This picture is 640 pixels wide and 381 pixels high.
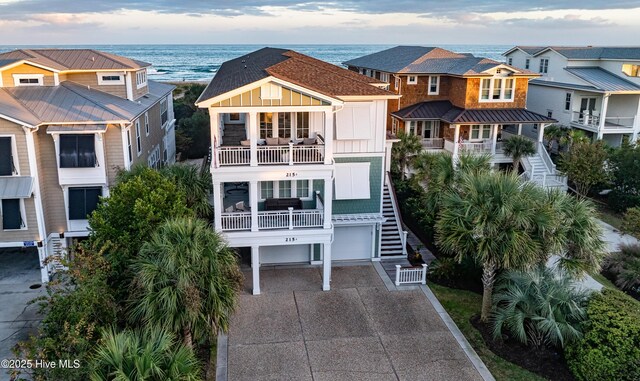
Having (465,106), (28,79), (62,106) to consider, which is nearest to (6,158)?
(62,106)

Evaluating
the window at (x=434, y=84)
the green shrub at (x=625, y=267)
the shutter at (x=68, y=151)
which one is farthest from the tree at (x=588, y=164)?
the shutter at (x=68, y=151)

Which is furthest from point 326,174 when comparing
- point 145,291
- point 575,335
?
point 575,335

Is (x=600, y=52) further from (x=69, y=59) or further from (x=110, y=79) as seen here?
(x=69, y=59)

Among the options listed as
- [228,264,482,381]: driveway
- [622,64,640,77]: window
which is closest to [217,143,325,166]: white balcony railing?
[228,264,482,381]: driveway

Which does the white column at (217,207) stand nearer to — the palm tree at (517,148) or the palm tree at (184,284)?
the palm tree at (184,284)

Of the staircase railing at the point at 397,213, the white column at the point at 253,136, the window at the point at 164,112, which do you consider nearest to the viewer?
the white column at the point at 253,136

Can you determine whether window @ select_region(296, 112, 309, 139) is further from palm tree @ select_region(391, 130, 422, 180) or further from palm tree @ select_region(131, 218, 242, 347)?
palm tree @ select_region(131, 218, 242, 347)

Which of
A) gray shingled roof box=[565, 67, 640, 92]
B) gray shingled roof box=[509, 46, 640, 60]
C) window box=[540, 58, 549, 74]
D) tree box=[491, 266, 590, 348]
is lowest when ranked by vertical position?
tree box=[491, 266, 590, 348]
